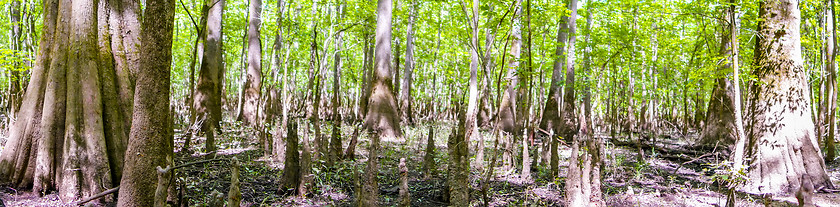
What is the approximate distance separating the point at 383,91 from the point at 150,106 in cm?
683

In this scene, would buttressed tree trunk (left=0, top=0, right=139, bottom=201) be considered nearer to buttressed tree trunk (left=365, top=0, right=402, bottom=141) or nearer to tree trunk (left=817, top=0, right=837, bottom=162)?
buttressed tree trunk (left=365, top=0, right=402, bottom=141)

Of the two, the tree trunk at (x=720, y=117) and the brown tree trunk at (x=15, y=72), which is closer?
the brown tree trunk at (x=15, y=72)

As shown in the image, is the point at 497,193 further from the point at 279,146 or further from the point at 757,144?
the point at 757,144

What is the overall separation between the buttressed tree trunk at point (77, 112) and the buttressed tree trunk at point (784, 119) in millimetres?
6201

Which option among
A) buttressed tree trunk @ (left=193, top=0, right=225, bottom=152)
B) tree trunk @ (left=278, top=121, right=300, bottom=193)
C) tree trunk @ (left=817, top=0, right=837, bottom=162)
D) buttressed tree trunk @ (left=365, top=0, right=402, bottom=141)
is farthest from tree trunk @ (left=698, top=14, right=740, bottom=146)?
buttressed tree trunk @ (left=193, top=0, right=225, bottom=152)

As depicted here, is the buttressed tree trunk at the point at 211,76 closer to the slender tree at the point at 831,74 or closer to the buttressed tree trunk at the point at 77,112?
the buttressed tree trunk at the point at 77,112

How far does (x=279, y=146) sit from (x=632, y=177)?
14.3 ft

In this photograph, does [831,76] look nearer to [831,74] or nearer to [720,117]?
[831,74]

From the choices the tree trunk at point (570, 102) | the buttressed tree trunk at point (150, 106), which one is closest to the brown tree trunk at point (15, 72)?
the buttressed tree trunk at point (150, 106)

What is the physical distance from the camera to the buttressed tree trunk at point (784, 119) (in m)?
5.03

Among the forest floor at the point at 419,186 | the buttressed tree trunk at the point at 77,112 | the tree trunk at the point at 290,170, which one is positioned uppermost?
the buttressed tree trunk at the point at 77,112

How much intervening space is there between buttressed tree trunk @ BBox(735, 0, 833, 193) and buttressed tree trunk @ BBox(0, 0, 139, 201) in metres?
6.20

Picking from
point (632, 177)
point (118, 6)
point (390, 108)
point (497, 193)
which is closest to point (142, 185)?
point (118, 6)

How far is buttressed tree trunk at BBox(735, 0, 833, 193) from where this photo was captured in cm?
503
